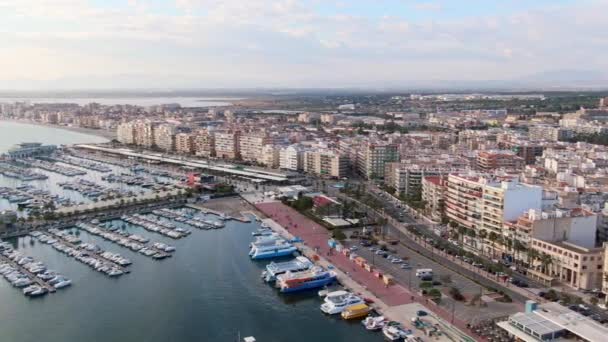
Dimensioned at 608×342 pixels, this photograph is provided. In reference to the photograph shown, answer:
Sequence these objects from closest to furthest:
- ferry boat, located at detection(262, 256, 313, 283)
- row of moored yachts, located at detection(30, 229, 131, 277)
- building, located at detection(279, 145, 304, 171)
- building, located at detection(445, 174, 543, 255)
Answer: ferry boat, located at detection(262, 256, 313, 283), row of moored yachts, located at detection(30, 229, 131, 277), building, located at detection(445, 174, 543, 255), building, located at detection(279, 145, 304, 171)

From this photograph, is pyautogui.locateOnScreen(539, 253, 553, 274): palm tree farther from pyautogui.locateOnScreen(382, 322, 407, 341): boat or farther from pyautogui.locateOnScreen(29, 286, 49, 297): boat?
pyautogui.locateOnScreen(29, 286, 49, 297): boat

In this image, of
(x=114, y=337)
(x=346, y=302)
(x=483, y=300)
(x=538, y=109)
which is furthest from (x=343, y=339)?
(x=538, y=109)

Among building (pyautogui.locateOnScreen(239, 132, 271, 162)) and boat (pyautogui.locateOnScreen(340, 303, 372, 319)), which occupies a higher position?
building (pyautogui.locateOnScreen(239, 132, 271, 162))

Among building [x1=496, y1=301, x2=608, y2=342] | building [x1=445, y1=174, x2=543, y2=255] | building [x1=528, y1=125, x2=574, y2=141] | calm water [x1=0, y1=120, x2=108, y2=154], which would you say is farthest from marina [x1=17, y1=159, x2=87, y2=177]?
building [x1=528, y1=125, x2=574, y2=141]

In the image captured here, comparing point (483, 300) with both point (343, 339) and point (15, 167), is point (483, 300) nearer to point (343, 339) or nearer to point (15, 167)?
point (343, 339)

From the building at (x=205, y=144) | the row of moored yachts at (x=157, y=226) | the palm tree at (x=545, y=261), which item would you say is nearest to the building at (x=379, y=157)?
the row of moored yachts at (x=157, y=226)

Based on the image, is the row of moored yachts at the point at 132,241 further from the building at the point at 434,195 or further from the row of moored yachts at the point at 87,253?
the building at the point at 434,195
